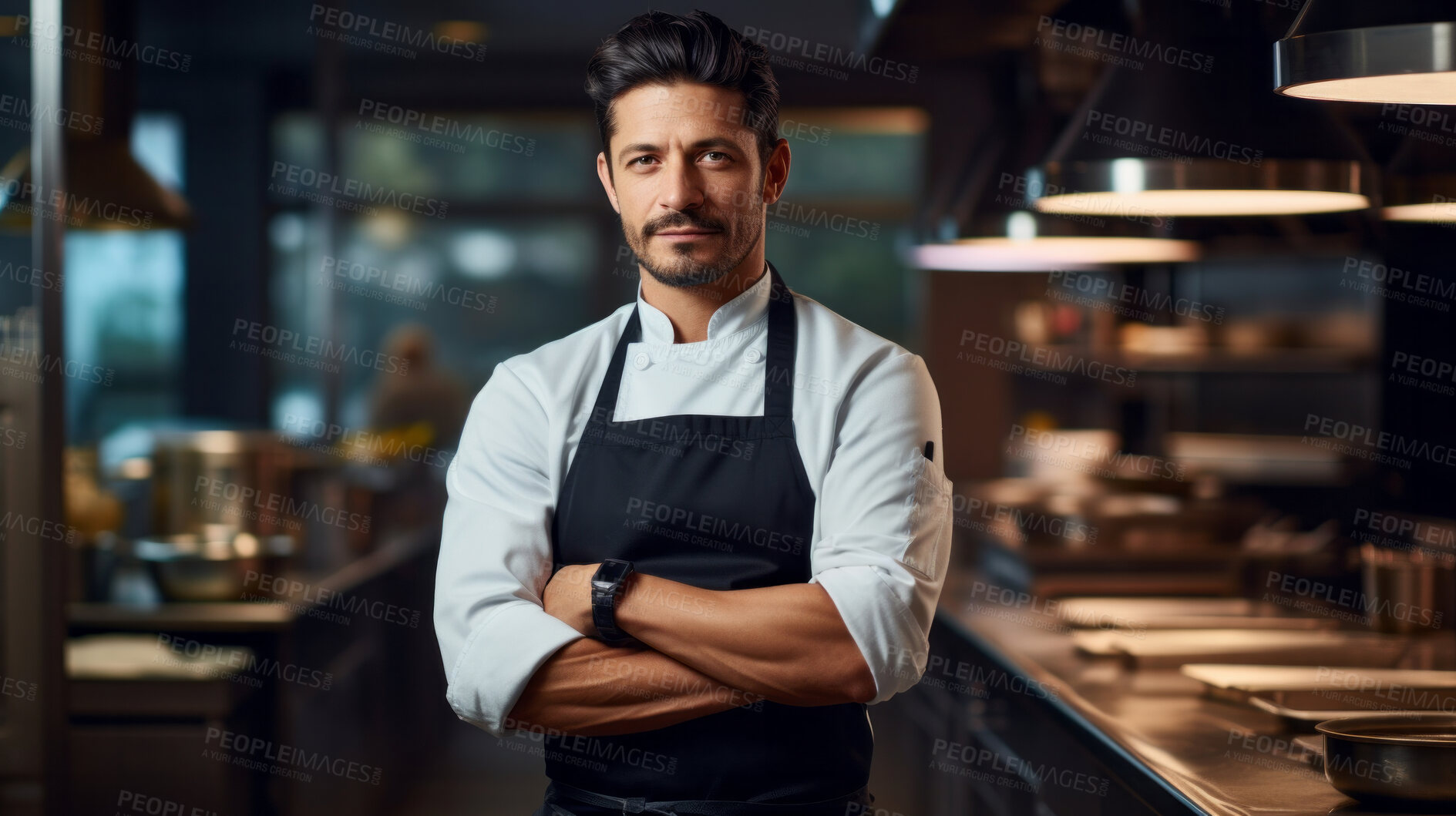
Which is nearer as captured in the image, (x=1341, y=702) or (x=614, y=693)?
(x=614, y=693)

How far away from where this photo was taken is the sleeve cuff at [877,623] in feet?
4.27

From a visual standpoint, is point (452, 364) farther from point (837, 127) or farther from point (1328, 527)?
point (1328, 527)

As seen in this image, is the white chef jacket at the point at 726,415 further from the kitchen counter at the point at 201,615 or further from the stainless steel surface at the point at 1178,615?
the kitchen counter at the point at 201,615

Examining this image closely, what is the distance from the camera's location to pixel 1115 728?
6.08ft

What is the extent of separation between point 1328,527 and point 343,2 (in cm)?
488

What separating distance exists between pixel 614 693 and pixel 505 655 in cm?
12

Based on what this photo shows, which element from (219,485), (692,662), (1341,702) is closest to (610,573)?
(692,662)

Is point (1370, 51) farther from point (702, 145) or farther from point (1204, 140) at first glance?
point (702, 145)

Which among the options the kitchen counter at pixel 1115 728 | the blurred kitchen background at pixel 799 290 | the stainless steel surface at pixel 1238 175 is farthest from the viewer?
the blurred kitchen background at pixel 799 290

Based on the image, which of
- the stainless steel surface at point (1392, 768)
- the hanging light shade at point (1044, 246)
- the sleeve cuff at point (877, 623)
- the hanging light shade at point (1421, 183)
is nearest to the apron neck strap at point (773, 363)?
the sleeve cuff at point (877, 623)

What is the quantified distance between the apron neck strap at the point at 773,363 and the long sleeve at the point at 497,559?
3.0 inches

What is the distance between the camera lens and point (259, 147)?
7.34m

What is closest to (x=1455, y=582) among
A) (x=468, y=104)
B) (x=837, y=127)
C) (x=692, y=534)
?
(x=692, y=534)

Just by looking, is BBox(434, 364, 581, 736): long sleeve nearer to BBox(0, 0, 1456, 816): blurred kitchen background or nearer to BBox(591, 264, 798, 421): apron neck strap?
BBox(591, 264, 798, 421): apron neck strap
